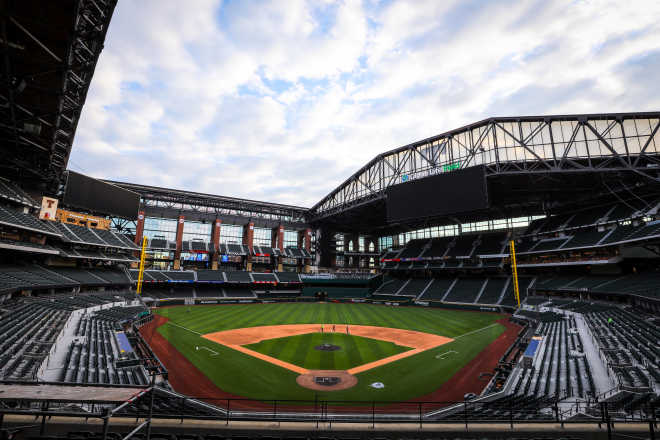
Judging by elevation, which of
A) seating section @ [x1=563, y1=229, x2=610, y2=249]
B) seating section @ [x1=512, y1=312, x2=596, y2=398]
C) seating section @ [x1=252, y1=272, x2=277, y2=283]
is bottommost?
seating section @ [x1=512, y1=312, x2=596, y2=398]

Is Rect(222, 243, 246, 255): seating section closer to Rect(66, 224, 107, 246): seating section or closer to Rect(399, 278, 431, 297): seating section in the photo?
Rect(66, 224, 107, 246): seating section

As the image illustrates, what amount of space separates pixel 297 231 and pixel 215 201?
2212cm

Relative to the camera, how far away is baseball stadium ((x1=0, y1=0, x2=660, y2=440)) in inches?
401

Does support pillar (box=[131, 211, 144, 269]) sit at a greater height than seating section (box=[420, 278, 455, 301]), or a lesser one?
greater

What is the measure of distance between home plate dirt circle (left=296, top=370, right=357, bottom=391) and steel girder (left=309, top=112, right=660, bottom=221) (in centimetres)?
3537

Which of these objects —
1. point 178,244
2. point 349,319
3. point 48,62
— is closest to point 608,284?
point 349,319

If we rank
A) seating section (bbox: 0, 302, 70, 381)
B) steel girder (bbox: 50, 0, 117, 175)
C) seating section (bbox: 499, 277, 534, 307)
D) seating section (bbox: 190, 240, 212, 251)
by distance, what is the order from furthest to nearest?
seating section (bbox: 190, 240, 212, 251), seating section (bbox: 499, 277, 534, 307), seating section (bbox: 0, 302, 70, 381), steel girder (bbox: 50, 0, 117, 175)

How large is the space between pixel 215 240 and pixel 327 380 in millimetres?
56365

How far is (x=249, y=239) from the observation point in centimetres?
7238

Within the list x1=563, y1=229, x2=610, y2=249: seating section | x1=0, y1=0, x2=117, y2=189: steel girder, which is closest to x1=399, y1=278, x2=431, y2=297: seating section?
x1=563, y1=229, x2=610, y2=249: seating section

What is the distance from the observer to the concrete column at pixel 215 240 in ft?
221

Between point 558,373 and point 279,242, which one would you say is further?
point 279,242

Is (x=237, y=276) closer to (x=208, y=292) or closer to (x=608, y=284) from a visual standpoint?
(x=208, y=292)

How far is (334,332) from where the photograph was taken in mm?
32000
